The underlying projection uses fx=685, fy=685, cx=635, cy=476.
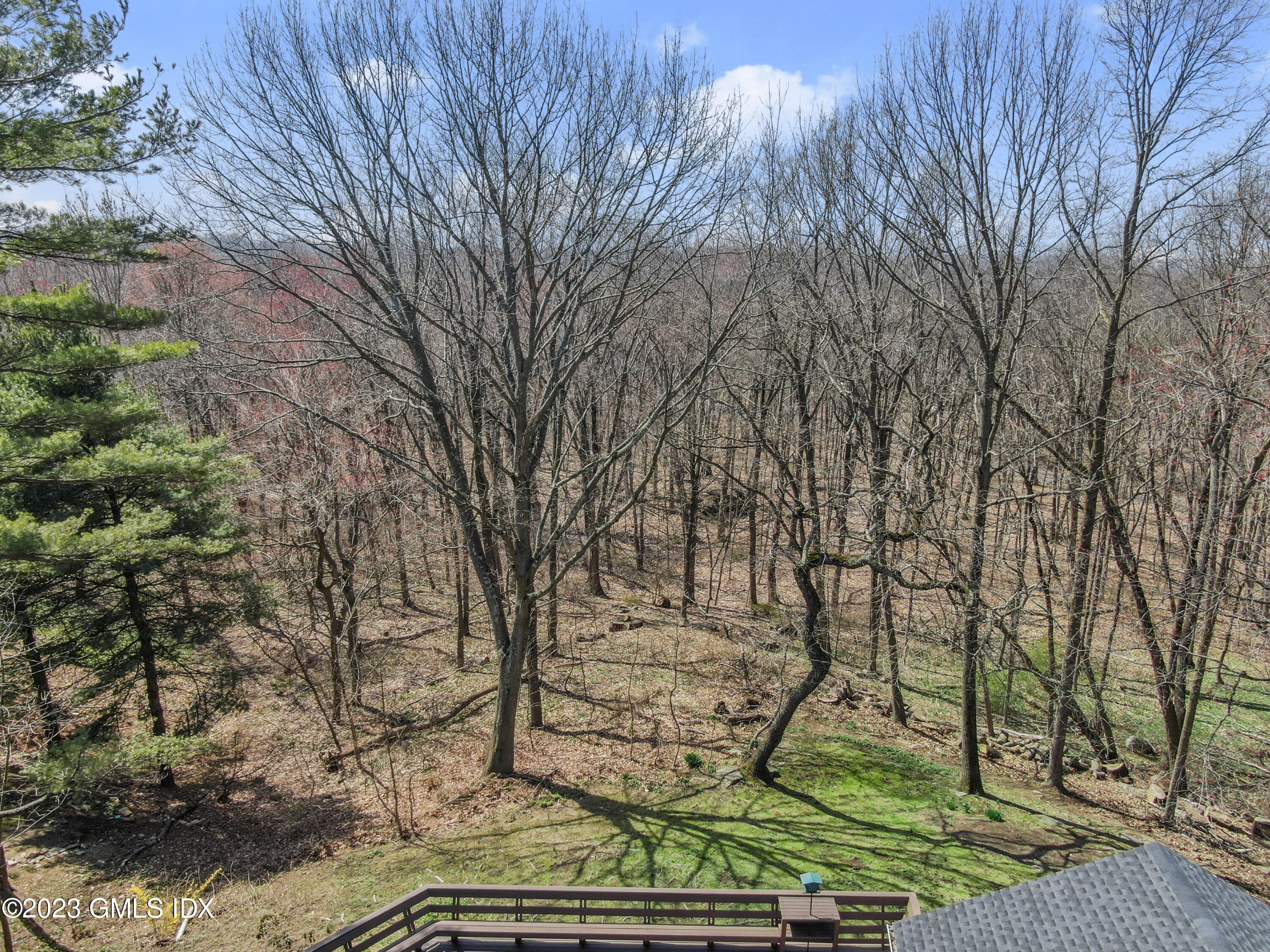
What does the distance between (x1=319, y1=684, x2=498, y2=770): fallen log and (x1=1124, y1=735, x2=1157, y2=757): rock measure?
486 inches

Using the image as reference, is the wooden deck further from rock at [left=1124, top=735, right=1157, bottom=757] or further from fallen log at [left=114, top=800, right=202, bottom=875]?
rock at [left=1124, top=735, right=1157, bottom=757]

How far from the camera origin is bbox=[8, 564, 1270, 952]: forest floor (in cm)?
831

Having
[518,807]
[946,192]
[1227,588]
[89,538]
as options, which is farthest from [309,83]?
[1227,588]

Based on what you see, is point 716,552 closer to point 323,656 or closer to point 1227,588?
point 323,656

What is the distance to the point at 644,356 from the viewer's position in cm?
2278

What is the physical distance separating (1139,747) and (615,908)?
11.6 metres

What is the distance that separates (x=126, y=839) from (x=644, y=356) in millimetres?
17630

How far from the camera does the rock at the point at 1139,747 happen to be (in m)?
13.0

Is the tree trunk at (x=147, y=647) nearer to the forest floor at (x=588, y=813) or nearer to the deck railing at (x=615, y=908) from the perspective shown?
the forest floor at (x=588, y=813)

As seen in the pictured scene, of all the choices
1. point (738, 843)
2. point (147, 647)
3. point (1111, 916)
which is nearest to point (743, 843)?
point (738, 843)

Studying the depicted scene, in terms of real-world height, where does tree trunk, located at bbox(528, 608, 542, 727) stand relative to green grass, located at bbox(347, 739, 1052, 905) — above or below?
above

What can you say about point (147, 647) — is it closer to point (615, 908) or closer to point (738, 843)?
point (615, 908)

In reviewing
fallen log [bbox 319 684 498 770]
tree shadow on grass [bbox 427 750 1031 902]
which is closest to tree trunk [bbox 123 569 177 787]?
fallen log [bbox 319 684 498 770]

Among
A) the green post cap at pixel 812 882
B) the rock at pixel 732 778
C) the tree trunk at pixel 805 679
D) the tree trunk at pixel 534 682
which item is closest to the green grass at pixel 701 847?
the rock at pixel 732 778
